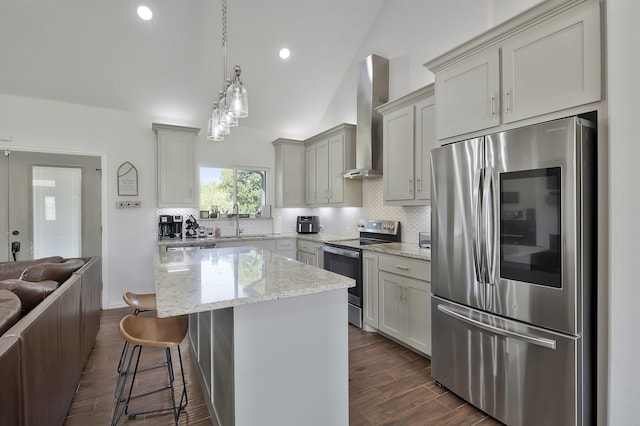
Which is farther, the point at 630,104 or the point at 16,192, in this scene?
the point at 16,192

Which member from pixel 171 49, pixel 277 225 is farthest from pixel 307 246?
pixel 171 49

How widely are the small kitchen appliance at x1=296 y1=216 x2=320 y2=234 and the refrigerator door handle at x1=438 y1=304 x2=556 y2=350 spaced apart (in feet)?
10.7

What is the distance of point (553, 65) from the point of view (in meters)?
1.77

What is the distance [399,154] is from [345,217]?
5.63ft

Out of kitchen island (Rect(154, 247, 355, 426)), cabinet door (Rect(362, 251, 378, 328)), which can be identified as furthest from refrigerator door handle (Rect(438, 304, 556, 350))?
cabinet door (Rect(362, 251, 378, 328))

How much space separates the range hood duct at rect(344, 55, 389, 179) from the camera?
396 centimetres

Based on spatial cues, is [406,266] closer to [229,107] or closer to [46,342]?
[229,107]

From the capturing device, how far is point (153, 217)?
180 inches

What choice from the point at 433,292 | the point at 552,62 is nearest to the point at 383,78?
the point at 552,62

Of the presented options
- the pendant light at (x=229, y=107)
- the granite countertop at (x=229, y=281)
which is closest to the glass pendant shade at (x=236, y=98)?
the pendant light at (x=229, y=107)

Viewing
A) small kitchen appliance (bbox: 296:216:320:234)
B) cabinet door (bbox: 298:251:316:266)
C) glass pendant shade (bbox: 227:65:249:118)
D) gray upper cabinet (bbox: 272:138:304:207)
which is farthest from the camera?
small kitchen appliance (bbox: 296:216:320:234)

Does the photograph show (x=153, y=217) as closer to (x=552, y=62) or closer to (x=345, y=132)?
(x=345, y=132)

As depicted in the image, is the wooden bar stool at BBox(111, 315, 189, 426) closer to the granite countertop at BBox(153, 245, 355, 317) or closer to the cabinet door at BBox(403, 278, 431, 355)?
the granite countertop at BBox(153, 245, 355, 317)

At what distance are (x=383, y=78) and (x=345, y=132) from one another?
85 centimetres
